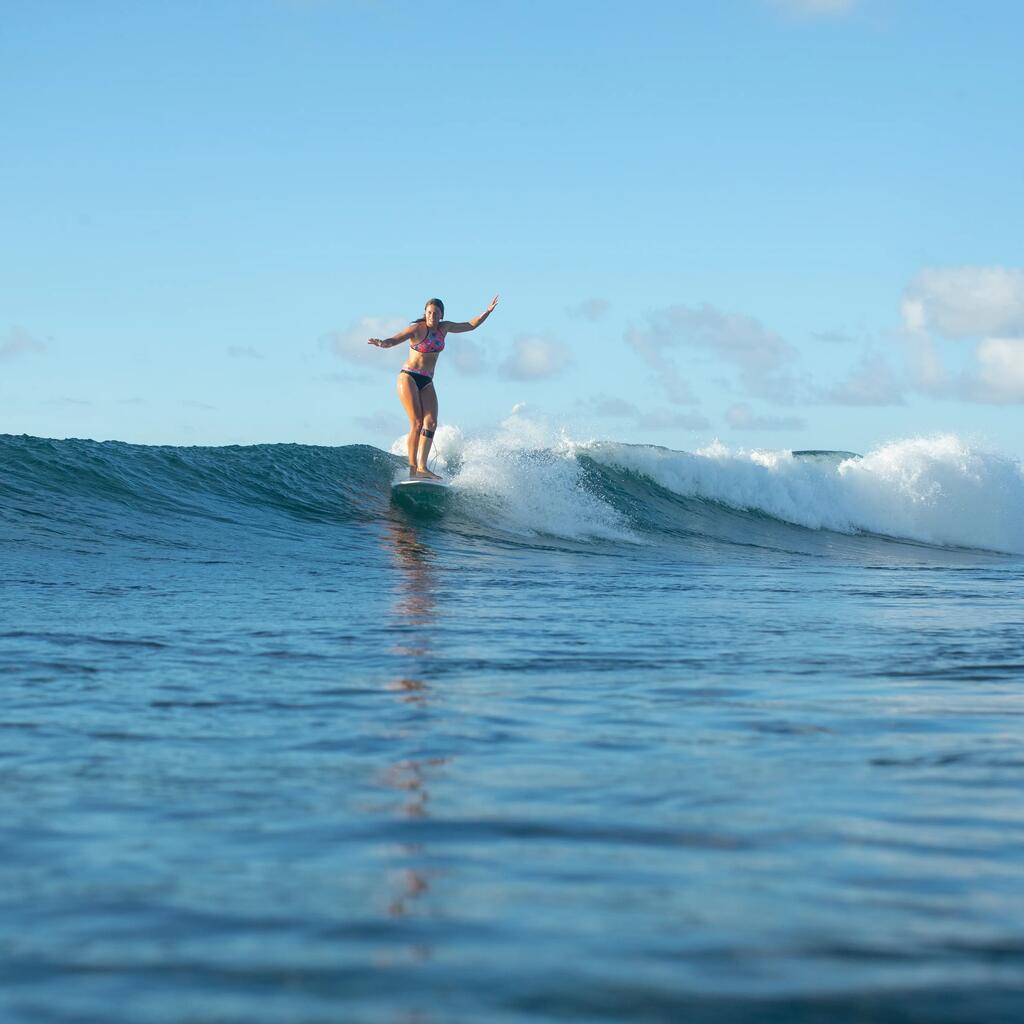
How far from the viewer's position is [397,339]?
14625mm

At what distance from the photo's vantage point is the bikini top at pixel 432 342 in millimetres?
14961

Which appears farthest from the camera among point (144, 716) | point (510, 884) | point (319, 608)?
point (319, 608)

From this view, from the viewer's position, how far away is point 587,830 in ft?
9.98

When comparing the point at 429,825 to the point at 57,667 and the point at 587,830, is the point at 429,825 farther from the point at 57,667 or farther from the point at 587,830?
the point at 57,667

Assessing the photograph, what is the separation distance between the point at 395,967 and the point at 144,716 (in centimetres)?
244

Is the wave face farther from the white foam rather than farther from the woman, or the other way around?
the woman

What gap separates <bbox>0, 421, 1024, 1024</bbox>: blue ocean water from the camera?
2.16 m

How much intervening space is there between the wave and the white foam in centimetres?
4

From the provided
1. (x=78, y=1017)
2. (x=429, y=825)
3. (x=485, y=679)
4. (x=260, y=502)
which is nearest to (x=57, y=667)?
(x=485, y=679)

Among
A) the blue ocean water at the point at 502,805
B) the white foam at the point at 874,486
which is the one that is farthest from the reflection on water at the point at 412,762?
the white foam at the point at 874,486

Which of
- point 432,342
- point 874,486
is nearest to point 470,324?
point 432,342

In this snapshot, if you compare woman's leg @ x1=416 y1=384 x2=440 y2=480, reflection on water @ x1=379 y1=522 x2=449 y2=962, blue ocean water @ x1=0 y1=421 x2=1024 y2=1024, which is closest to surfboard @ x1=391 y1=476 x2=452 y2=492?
woman's leg @ x1=416 y1=384 x2=440 y2=480

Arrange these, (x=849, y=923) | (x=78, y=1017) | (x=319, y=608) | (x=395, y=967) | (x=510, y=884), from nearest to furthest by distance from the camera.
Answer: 1. (x=78, y=1017)
2. (x=395, y=967)
3. (x=849, y=923)
4. (x=510, y=884)
5. (x=319, y=608)

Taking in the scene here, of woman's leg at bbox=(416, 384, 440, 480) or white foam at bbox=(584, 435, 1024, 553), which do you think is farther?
white foam at bbox=(584, 435, 1024, 553)
